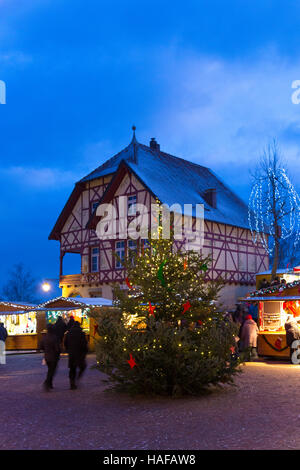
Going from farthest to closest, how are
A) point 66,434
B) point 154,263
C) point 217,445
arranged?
point 154,263 → point 66,434 → point 217,445

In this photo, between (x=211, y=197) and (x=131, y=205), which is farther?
(x=211, y=197)

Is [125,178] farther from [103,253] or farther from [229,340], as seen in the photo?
[229,340]

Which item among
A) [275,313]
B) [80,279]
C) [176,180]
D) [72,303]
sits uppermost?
[176,180]

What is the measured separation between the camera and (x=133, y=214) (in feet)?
106

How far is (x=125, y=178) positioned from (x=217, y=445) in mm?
27594

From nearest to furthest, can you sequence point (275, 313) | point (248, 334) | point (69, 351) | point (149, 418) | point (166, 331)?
point (149, 418)
point (166, 331)
point (69, 351)
point (248, 334)
point (275, 313)

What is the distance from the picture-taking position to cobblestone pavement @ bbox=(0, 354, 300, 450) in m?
6.32

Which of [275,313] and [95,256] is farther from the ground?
[95,256]

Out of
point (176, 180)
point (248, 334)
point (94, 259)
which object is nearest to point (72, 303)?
point (248, 334)

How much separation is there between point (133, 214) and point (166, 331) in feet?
74.8

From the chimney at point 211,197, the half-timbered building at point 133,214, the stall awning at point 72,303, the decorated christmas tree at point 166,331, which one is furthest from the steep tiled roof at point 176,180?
the decorated christmas tree at point 166,331

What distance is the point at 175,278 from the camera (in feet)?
34.7

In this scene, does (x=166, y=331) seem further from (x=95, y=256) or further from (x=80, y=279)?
(x=80, y=279)
